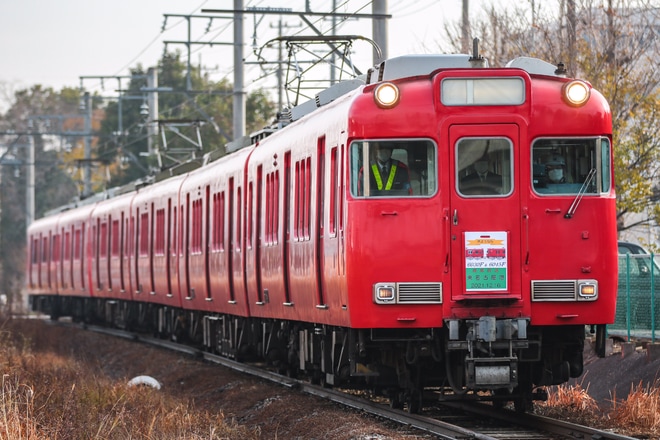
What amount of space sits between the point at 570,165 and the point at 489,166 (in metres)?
0.72

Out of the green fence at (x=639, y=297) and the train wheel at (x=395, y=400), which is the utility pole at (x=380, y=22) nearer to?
the green fence at (x=639, y=297)

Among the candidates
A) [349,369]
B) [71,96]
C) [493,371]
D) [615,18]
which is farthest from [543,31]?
[71,96]

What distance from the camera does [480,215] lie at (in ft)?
41.4

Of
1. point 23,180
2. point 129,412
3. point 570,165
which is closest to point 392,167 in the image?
point 570,165

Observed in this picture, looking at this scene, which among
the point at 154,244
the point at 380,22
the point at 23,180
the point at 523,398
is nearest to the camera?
the point at 523,398

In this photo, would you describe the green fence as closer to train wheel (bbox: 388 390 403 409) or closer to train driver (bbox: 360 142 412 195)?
train wheel (bbox: 388 390 403 409)

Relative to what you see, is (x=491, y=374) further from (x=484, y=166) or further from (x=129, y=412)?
(x=129, y=412)

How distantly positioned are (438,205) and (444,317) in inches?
→ 38.3

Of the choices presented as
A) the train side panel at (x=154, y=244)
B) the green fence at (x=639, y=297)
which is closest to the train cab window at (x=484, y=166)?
the green fence at (x=639, y=297)

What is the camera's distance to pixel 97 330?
36375mm

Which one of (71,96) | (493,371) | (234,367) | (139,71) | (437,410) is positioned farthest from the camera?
(71,96)

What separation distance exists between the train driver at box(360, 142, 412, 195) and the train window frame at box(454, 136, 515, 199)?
46 cm

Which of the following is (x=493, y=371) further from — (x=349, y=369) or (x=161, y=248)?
(x=161, y=248)

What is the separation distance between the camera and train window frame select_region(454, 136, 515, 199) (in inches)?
500
